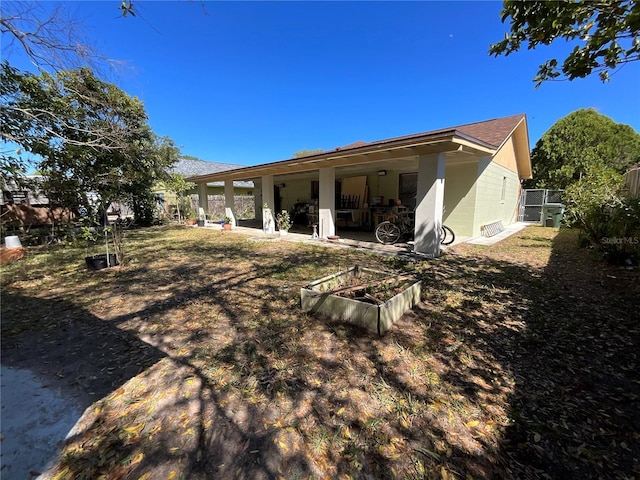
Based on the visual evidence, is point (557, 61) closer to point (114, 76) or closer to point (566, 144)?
point (114, 76)

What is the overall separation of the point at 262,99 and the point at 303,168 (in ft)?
33.1

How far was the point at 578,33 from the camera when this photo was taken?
298cm

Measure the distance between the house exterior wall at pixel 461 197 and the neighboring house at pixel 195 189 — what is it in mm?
13688

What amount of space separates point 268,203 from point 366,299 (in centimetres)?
857

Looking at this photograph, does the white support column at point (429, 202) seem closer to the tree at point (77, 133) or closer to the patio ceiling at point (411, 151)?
the patio ceiling at point (411, 151)

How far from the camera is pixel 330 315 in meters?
3.24

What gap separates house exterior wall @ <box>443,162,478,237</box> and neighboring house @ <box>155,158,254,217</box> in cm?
1369

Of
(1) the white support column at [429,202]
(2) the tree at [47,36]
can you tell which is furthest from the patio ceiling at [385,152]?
(2) the tree at [47,36]

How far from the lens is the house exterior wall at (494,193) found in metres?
8.70

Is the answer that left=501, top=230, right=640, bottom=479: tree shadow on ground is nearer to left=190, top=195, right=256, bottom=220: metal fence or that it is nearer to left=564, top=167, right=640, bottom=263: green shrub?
left=564, top=167, right=640, bottom=263: green shrub

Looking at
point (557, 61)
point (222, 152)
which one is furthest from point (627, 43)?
point (222, 152)

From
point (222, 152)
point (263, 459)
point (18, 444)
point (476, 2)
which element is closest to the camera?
point (263, 459)

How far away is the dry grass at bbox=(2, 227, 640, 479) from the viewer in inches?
60.3

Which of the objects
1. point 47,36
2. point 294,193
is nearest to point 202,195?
point 294,193
